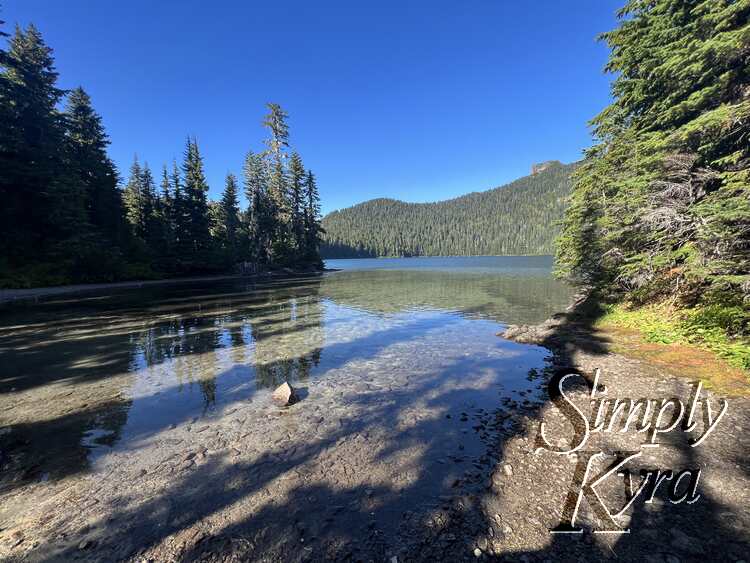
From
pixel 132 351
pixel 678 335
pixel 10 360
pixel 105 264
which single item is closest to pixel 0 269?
pixel 105 264

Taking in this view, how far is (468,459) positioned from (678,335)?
923 centimetres

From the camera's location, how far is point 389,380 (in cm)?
898

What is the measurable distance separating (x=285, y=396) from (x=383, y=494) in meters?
3.79

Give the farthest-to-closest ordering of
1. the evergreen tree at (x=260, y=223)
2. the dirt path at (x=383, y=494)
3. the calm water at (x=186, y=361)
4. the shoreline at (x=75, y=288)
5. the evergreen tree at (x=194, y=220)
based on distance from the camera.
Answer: the evergreen tree at (x=260, y=223) < the evergreen tree at (x=194, y=220) < the shoreline at (x=75, y=288) < the calm water at (x=186, y=361) < the dirt path at (x=383, y=494)

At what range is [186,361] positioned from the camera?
35.2ft

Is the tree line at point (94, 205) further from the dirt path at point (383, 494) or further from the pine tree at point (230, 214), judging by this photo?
the dirt path at point (383, 494)

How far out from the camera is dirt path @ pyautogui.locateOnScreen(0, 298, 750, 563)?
3557 millimetres

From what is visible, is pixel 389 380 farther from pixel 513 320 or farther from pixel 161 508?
pixel 513 320

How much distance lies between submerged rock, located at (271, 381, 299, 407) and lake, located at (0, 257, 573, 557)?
0.23 meters

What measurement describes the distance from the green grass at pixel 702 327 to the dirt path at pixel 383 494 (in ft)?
8.62

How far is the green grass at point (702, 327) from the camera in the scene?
8219 millimetres

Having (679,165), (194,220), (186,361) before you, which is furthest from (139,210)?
(679,165)

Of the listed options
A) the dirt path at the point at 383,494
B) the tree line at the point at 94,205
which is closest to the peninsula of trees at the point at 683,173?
the dirt path at the point at 383,494

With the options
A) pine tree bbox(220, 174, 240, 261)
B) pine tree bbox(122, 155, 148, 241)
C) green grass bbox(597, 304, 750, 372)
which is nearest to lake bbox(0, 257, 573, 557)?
green grass bbox(597, 304, 750, 372)
